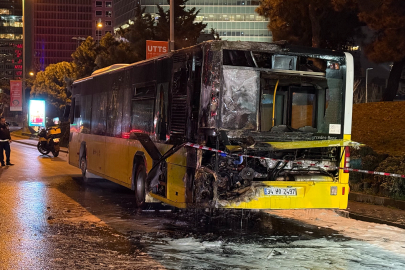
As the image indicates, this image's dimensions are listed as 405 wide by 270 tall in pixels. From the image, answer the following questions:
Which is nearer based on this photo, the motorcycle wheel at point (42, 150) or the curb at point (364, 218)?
the curb at point (364, 218)

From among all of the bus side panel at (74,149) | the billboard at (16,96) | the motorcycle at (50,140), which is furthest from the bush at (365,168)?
the billboard at (16,96)

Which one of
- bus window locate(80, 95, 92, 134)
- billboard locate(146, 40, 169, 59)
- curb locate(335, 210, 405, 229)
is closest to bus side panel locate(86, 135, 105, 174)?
bus window locate(80, 95, 92, 134)

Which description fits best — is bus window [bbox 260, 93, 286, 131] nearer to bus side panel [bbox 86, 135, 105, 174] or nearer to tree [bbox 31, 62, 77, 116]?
bus side panel [bbox 86, 135, 105, 174]

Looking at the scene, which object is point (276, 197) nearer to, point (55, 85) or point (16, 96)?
point (16, 96)

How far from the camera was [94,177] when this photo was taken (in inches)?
640

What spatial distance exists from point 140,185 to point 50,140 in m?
16.3

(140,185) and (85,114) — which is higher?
(85,114)

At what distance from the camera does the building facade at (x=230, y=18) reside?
120m

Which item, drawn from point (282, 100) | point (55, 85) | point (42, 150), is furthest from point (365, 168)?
point (55, 85)

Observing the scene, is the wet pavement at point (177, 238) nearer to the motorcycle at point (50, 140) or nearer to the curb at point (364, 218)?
the curb at point (364, 218)

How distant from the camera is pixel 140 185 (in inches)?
433

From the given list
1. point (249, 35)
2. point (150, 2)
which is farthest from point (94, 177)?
point (249, 35)

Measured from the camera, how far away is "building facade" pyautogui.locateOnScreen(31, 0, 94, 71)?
187 m

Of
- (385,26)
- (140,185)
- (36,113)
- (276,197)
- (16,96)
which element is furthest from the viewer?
(16,96)
